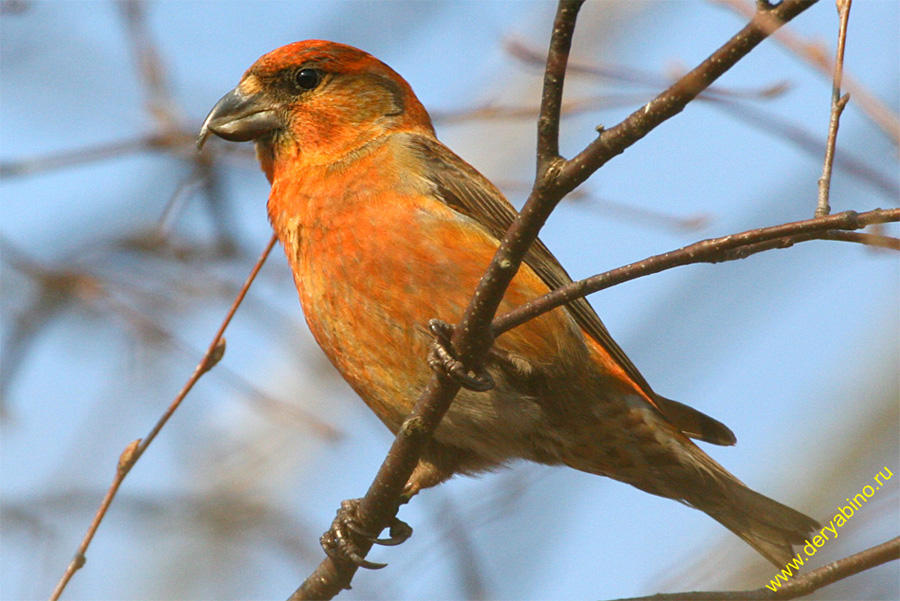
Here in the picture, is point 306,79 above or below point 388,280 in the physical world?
above

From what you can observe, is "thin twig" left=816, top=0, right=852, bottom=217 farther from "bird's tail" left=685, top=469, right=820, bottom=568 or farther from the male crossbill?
"bird's tail" left=685, top=469, right=820, bottom=568

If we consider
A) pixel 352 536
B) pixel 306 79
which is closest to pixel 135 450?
pixel 352 536

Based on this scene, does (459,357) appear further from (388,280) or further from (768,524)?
(768,524)

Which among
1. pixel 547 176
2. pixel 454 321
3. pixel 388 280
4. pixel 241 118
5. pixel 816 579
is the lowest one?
pixel 816 579

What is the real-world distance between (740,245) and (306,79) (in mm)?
2571

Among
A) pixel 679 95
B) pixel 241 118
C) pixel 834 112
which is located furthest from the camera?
pixel 241 118

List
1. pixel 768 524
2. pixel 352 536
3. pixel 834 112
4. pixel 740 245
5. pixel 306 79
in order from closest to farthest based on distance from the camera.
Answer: pixel 740 245
pixel 834 112
pixel 352 536
pixel 768 524
pixel 306 79

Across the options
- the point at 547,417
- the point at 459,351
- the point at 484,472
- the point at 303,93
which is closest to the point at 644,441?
the point at 547,417

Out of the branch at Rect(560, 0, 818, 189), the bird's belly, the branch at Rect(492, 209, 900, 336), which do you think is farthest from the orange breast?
the branch at Rect(560, 0, 818, 189)

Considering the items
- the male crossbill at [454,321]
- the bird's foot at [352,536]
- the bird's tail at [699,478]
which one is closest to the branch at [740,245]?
the male crossbill at [454,321]

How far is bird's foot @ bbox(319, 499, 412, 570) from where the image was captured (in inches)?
133

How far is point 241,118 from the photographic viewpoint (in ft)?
13.8

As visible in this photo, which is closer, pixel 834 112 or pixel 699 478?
pixel 834 112

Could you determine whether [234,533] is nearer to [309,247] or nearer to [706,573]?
[309,247]
